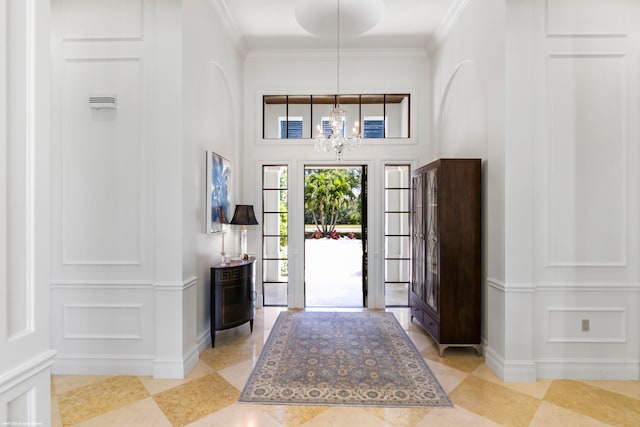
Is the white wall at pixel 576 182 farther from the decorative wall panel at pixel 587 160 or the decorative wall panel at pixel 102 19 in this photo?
the decorative wall panel at pixel 102 19

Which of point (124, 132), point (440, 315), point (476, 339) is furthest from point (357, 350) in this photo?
point (124, 132)

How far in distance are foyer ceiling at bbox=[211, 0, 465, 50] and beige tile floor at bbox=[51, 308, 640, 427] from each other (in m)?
3.99

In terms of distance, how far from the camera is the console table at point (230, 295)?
374cm

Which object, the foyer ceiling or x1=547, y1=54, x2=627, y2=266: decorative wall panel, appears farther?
the foyer ceiling

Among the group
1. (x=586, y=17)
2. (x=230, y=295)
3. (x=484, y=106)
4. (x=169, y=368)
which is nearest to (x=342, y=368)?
(x=230, y=295)

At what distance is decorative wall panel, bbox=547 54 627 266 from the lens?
309 cm

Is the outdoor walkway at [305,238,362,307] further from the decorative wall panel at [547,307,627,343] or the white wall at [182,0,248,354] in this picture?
the decorative wall panel at [547,307,627,343]

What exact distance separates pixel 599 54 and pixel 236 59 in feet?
13.9

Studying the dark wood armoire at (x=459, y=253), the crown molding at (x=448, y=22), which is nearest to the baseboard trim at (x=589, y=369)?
the dark wood armoire at (x=459, y=253)

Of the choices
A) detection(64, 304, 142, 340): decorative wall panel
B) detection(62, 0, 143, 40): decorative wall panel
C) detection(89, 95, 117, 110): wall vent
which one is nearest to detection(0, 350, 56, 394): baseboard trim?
detection(64, 304, 142, 340): decorative wall panel

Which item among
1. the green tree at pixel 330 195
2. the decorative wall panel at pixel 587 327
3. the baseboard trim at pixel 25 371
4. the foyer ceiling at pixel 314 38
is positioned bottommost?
the decorative wall panel at pixel 587 327

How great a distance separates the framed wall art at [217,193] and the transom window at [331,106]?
1420 millimetres

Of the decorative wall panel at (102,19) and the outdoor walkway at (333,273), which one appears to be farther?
the outdoor walkway at (333,273)

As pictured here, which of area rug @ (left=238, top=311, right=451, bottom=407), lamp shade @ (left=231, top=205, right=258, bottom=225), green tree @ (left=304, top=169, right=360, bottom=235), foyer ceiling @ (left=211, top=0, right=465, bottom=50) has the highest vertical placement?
foyer ceiling @ (left=211, top=0, right=465, bottom=50)
